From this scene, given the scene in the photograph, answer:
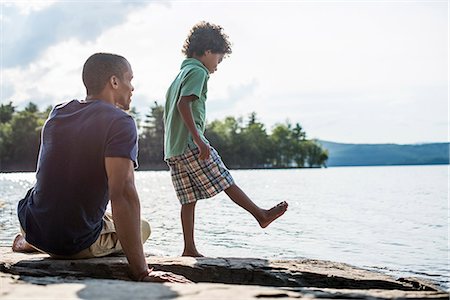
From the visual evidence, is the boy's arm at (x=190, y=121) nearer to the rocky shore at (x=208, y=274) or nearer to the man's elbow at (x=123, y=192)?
the rocky shore at (x=208, y=274)

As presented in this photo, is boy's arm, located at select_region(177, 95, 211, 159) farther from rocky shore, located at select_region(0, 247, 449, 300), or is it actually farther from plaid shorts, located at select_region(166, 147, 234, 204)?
rocky shore, located at select_region(0, 247, 449, 300)

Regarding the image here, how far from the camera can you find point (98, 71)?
3387 mm

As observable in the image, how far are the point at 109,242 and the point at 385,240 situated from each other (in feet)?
14.8

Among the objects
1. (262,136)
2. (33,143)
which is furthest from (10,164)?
(262,136)

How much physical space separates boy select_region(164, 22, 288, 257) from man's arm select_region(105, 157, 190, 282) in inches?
56.2

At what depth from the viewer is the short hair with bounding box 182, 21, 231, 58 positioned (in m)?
4.91

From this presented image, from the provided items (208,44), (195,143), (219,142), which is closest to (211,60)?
(208,44)

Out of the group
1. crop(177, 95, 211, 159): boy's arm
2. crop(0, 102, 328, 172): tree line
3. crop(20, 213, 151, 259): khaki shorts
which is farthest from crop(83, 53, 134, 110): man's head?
crop(0, 102, 328, 172): tree line

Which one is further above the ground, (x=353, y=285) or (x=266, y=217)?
(x=266, y=217)

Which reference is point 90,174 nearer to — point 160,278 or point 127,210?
point 127,210

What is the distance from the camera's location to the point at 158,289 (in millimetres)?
2408

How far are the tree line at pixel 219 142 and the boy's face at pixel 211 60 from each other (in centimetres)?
6822

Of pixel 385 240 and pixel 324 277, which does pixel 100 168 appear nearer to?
pixel 324 277

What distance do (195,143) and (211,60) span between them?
0.76 m
